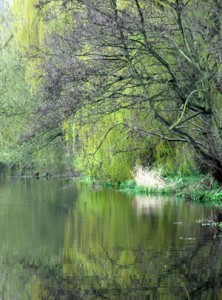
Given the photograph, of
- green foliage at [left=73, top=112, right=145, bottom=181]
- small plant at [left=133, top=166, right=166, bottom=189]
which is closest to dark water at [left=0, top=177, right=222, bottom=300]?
small plant at [left=133, top=166, right=166, bottom=189]

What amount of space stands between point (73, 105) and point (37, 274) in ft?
18.7

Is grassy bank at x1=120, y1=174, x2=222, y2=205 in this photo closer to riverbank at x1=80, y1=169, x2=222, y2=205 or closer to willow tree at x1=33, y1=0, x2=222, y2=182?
riverbank at x1=80, y1=169, x2=222, y2=205

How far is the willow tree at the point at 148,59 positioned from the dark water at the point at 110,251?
2.16 meters

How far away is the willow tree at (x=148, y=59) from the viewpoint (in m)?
12.9

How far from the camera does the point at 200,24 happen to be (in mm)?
14703

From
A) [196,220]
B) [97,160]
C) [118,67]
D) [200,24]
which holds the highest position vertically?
[200,24]

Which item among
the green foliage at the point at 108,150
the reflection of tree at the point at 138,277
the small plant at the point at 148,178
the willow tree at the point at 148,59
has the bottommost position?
the reflection of tree at the point at 138,277

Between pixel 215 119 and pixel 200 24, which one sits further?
pixel 200 24

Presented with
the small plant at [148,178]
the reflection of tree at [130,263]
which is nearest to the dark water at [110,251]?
the reflection of tree at [130,263]

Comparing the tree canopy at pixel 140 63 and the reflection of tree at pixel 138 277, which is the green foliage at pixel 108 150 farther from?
the reflection of tree at pixel 138 277

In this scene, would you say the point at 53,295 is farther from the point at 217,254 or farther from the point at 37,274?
the point at 217,254

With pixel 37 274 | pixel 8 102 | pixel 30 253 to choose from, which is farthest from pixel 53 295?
pixel 8 102

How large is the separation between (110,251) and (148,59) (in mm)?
6021

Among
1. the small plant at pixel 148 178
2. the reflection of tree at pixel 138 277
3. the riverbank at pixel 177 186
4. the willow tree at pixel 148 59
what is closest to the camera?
the reflection of tree at pixel 138 277
